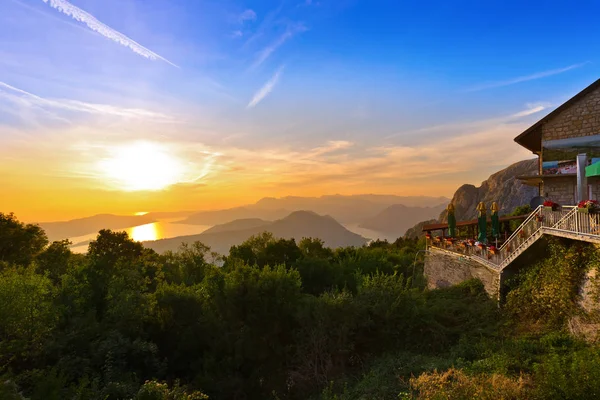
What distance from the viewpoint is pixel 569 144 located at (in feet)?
60.2

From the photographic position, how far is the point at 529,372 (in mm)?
9609

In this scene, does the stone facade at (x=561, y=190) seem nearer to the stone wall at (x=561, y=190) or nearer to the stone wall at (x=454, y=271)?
the stone wall at (x=561, y=190)

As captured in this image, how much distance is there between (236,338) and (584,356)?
12.8 m

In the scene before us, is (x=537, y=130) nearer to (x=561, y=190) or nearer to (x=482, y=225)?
(x=561, y=190)

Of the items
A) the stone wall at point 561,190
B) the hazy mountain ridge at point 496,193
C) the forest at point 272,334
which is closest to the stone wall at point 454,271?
the forest at point 272,334

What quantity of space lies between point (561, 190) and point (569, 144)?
2567mm

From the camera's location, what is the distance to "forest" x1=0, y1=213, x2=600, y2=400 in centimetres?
1154

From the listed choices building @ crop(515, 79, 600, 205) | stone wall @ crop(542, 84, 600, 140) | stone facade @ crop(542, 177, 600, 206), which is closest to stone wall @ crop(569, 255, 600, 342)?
building @ crop(515, 79, 600, 205)

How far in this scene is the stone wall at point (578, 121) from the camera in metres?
17.6

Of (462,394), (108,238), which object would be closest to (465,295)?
(462,394)

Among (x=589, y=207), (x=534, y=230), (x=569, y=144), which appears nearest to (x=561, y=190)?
(x=569, y=144)

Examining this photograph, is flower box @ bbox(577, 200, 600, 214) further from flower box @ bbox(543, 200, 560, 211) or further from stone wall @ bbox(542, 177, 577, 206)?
stone wall @ bbox(542, 177, 577, 206)

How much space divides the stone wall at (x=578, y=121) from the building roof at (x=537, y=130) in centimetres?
20

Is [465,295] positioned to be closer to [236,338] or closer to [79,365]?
[236,338]
